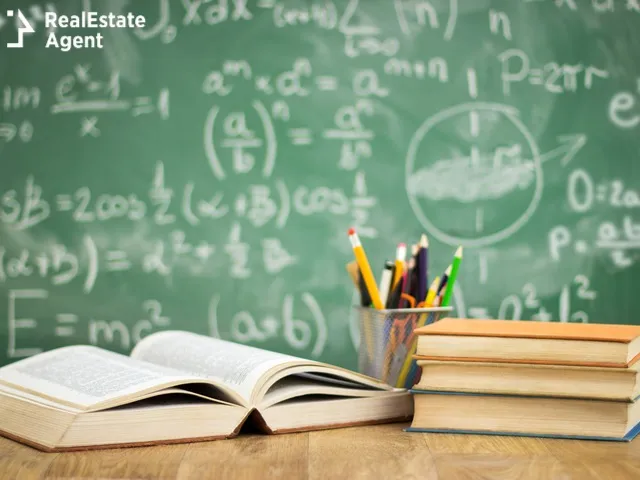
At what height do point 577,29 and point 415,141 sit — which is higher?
point 577,29

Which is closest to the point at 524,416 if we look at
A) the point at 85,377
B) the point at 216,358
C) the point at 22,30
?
the point at 216,358

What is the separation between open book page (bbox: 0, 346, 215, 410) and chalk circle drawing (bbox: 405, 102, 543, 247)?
78 cm

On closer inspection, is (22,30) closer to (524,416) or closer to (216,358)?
(216,358)

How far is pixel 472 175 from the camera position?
181 centimetres

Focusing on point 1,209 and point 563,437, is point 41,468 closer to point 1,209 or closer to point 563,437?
point 563,437

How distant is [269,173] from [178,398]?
2.53 feet

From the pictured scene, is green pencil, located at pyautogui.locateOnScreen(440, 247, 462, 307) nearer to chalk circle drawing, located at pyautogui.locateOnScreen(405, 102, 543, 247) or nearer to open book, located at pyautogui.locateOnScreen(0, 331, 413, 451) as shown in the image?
open book, located at pyautogui.locateOnScreen(0, 331, 413, 451)

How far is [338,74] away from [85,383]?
938 millimetres

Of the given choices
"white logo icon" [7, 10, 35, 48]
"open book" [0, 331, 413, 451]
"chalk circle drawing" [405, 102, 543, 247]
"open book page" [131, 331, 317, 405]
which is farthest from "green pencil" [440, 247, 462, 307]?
"white logo icon" [7, 10, 35, 48]

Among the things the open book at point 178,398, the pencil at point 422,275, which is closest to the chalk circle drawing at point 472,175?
the pencil at point 422,275

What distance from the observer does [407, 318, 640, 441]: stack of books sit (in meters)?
1.07

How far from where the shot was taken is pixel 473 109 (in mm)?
1815

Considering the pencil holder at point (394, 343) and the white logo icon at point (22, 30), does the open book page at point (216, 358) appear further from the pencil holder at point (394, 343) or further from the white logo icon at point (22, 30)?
the white logo icon at point (22, 30)

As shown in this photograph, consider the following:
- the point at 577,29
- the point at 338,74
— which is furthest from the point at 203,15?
the point at 577,29
